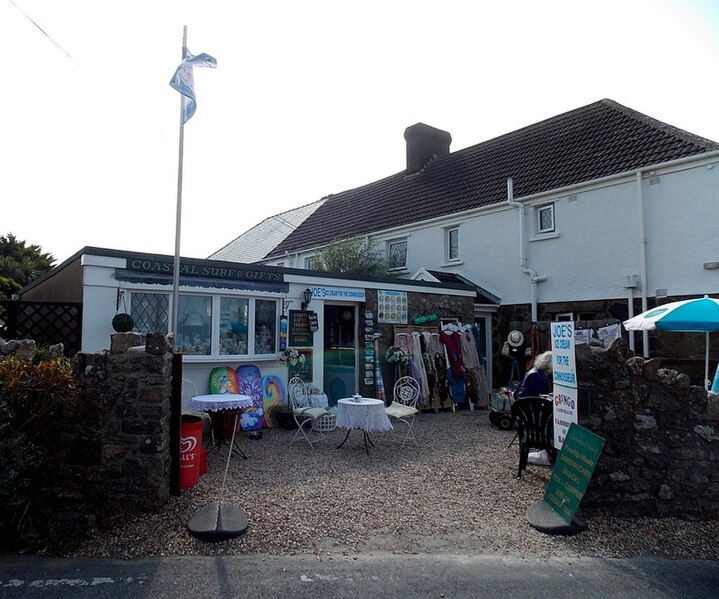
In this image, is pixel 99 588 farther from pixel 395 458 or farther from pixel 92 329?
pixel 92 329

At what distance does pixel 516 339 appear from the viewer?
1284 cm

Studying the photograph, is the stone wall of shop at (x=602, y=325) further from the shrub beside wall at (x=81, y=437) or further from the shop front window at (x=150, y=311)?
the shrub beside wall at (x=81, y=437)

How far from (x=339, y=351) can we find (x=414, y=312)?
78.6 inches

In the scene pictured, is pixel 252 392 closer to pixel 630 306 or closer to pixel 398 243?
pixel 630 306

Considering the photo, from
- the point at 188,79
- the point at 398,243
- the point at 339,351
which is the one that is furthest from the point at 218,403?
the point at 398,243

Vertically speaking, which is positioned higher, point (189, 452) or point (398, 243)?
point (398, 243)

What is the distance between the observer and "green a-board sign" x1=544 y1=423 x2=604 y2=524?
15.5ft

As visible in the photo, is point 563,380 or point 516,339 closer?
point 563,380

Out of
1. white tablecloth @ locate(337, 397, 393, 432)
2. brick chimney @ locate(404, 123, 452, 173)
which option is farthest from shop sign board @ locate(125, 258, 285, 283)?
brick chimney @ locate(404, 123, 452, 173)

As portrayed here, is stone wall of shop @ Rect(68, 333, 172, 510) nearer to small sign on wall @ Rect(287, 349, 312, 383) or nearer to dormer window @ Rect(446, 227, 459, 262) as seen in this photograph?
small sign on wall @ Rect(287, 349, 312, 383)

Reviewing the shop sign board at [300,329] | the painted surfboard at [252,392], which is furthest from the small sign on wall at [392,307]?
the painted surfboard at [252,392]

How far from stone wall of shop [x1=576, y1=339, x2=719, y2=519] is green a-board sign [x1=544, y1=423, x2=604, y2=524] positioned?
295 millimetres

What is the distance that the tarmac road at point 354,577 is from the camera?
355cm

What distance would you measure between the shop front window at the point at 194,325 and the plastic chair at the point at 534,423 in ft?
16.8
